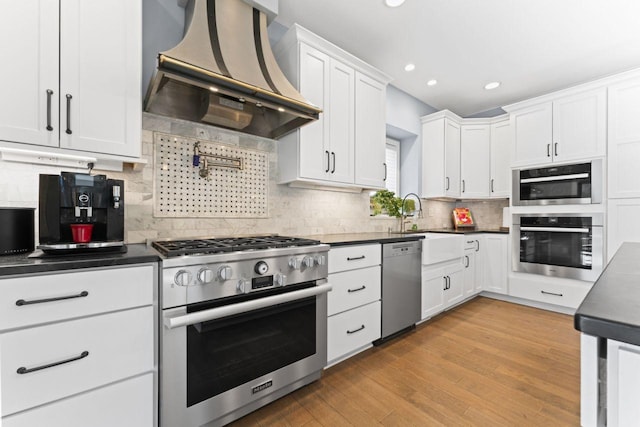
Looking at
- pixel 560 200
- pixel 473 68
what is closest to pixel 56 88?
pixel 473 68

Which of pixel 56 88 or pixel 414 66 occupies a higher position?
pixel 414 66

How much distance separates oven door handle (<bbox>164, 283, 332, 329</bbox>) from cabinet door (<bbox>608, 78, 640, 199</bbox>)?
11.1 feet

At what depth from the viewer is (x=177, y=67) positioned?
1375 mm

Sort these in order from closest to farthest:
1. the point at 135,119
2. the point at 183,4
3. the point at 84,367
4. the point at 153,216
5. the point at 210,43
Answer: the point at 84,367
the point at 135,119
the point at 210,43
the point at 153,216
the point at 183,4

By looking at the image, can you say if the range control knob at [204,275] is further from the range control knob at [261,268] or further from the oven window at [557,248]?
the oven window at [557,248]

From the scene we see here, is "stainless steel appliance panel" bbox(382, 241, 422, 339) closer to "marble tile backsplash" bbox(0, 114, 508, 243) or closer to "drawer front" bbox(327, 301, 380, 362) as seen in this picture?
"drawer front" bbox(327, 301, 380, 362)

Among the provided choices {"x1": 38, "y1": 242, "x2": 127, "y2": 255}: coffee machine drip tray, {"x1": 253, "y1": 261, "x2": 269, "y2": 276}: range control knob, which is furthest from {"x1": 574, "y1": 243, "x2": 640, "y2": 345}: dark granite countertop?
{"x1": 38, "y1": 242, "x2": 127, "y2": 255}: coffee machine drip tray

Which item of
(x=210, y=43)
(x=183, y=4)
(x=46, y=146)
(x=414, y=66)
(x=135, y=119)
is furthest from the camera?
(x=414, y=66)

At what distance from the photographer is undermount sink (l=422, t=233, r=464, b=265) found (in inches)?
108

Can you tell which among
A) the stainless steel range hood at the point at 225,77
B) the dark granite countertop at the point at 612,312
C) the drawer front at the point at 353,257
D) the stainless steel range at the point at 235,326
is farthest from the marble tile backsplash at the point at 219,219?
the dark granite countertop at the point at 612,312

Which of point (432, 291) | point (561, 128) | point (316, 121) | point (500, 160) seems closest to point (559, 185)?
point (561, 128)

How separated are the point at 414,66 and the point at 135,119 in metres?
2.90

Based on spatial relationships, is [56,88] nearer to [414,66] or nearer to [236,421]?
[236,421]

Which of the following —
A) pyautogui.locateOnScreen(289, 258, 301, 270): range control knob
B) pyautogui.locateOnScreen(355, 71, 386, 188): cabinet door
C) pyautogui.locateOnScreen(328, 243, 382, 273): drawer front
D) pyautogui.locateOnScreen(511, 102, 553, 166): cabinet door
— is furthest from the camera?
pyautogui.locateOnScreen(511, 102, 553, 166): cabinet door
